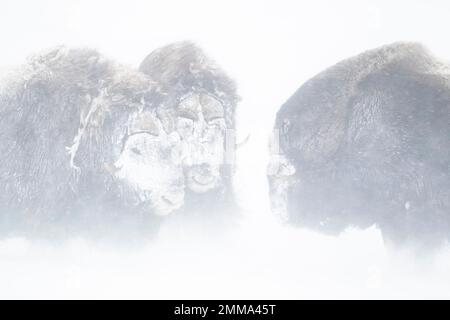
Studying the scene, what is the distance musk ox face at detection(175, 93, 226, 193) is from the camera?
13.9ft

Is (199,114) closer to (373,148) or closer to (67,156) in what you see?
(67,156)

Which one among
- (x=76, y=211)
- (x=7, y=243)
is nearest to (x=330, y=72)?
(x=76, y=211)

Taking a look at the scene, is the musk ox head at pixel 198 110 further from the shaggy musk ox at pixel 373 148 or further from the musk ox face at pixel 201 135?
the shaggy musk ox at pixel 373 148

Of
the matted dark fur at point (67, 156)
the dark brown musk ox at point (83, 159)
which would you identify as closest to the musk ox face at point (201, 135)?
the dark brown musk ox at point (83, 159)

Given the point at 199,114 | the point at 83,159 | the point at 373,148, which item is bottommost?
the point at 373,148

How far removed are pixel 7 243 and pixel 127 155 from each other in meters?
1.15

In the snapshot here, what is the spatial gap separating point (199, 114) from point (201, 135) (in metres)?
0.16

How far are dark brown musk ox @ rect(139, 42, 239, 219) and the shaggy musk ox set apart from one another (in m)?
0.42

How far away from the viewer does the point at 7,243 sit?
4316 millimetres

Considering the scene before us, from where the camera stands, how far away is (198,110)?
428 cm

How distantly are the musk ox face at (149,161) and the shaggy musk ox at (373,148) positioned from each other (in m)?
0.80

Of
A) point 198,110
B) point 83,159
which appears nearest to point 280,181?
point 198,110

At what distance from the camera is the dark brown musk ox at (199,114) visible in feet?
14.0

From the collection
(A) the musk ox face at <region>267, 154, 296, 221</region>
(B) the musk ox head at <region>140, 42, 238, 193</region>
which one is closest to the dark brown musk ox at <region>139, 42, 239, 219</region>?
(B) the musk ox head at <region>140, 42, 238, 193</region>
